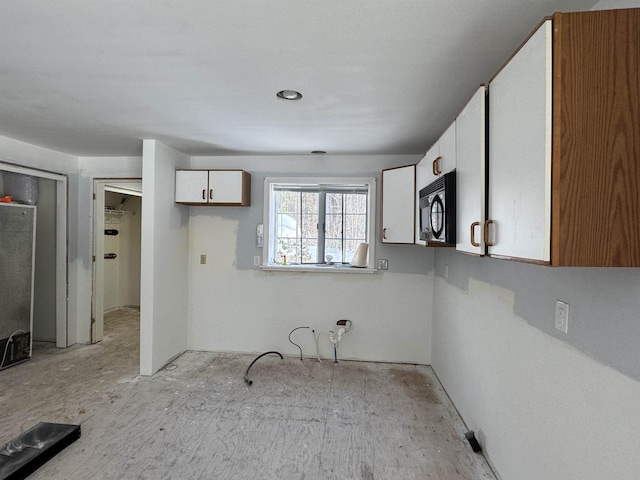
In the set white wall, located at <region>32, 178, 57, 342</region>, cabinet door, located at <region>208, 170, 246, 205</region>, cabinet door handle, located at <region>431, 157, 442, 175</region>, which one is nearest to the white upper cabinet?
cabinet door handle, located at <region>431, 157, 442, 175</region>

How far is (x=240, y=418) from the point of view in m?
2.66

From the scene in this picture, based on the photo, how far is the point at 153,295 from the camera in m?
3.31

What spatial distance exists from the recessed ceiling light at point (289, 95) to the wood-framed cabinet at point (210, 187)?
63.4 inches

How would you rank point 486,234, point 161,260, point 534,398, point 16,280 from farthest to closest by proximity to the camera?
point 16,280 → point 161,260 → point 534,398 → point 486,234

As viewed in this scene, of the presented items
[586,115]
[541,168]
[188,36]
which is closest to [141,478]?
[188,36]

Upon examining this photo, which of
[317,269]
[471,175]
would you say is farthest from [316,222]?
[471,175]

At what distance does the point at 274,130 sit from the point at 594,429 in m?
2.69

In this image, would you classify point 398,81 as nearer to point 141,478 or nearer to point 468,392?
point 468,392

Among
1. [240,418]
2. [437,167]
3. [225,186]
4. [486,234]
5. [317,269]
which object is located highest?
[225,186]

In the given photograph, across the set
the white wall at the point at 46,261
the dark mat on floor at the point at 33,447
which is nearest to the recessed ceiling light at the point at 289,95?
the dark mat on floor at the point at 33,447

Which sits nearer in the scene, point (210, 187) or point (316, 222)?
point (210, 187)

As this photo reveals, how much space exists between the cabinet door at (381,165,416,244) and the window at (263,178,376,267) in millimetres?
771

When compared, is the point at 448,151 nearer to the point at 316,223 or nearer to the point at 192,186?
the point at 316,223

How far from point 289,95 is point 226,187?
5.68ft
